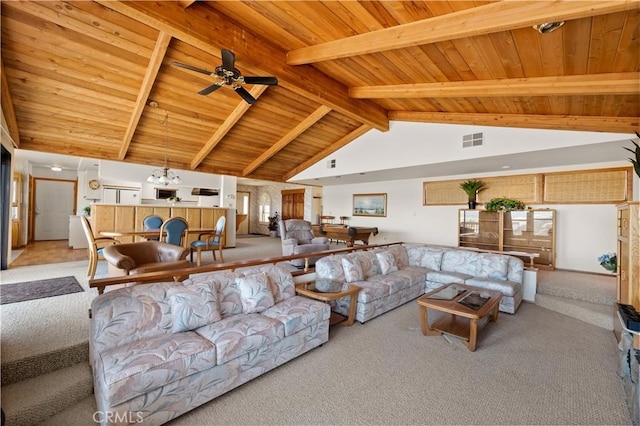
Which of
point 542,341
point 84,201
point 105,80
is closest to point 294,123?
point 105,80

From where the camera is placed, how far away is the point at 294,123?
6.34 meters

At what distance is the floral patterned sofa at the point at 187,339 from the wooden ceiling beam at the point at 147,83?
304 centimetres

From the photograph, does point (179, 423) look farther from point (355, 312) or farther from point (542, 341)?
point (542, 341)

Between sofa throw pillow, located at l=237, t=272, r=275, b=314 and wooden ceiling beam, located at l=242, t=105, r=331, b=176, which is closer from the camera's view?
sofa throw pillow, located at l=237, t=272, r=275, b=314

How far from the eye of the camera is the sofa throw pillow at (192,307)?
7.06 ft

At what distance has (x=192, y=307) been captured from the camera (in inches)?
86.8

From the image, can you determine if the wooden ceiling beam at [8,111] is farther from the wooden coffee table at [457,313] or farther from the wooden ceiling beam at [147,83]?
the wooden coffee table at [457,313]

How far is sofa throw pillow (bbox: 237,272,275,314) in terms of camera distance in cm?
256

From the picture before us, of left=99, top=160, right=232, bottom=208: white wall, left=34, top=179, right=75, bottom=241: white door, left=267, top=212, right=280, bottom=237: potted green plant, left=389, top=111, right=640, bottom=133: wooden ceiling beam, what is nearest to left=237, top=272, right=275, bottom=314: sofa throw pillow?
left=389, top=111, right=640, bottom=133: wooden ceiling beam

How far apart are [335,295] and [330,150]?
5.46m

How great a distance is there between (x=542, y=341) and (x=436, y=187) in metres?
4.95

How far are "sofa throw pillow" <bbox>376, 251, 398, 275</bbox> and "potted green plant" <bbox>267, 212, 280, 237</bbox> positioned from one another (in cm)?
806

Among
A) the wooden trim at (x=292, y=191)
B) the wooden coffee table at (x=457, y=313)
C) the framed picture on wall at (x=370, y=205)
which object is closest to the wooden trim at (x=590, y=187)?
the wooden coffee table at (x=457, y=313)

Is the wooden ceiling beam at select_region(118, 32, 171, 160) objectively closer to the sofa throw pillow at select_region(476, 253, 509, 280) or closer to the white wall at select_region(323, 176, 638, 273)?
the sofa throw pillow at select_region(476, 253, 509, 280)
